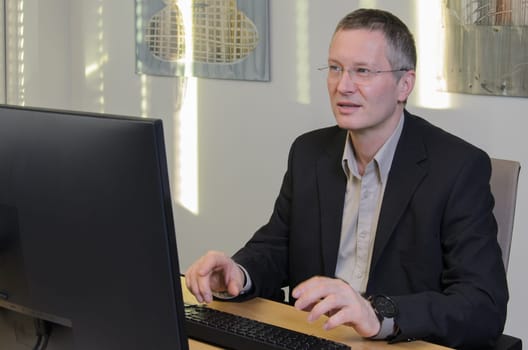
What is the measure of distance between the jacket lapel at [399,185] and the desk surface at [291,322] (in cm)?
32

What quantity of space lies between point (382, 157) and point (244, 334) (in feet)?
2.41

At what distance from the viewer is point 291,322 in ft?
6.27

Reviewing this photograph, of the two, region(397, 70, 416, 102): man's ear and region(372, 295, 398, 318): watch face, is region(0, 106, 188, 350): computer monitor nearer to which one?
region(372, 295, 398, 318): watch face

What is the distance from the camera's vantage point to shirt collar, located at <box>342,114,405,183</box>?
2.28m

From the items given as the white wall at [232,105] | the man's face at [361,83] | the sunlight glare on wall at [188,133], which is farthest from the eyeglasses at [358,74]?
the sunlight glare on wall at [188,133]

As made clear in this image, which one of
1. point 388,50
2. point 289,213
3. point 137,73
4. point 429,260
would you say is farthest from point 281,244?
point 137,73

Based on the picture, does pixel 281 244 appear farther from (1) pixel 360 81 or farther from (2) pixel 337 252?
(1) pixel 360 81

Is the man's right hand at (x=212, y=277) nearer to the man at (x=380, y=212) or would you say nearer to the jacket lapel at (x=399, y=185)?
the man at (x=380, y=212)

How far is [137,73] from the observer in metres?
4.75

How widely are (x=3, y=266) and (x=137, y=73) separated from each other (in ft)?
11.6

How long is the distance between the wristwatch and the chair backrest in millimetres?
532

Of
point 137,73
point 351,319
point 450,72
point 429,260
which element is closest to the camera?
point 351,319

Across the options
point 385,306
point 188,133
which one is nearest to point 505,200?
point 385,306

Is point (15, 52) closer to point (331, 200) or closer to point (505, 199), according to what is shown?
point (331, 200)
